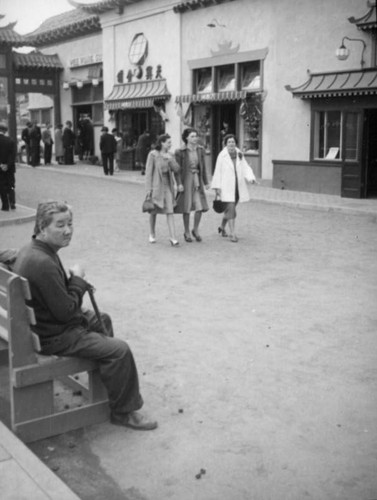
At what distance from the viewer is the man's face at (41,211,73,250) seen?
3.96 metres

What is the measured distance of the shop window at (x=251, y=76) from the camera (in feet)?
68.1

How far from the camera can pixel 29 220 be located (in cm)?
1321

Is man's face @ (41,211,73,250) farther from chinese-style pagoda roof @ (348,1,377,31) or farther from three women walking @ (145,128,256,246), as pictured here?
chinese-style pagoda roof @ (348,1,377,31)

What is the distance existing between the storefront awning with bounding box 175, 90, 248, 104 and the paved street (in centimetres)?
1079

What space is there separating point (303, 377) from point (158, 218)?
371 inches

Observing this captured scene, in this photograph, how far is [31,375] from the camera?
3838mm

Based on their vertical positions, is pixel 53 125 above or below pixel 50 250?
above

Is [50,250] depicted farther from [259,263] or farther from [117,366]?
[259,263]

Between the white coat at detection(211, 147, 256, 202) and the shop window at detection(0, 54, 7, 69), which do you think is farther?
the shop window at detection(0, 54, 7, 69)

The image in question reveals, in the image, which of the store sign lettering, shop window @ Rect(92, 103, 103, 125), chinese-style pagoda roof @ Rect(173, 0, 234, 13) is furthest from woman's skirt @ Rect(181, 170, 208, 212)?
the store sign lettering

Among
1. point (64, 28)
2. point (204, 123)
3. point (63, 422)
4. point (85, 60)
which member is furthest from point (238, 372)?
point (64, 28)

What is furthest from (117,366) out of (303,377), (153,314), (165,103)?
(165,103)

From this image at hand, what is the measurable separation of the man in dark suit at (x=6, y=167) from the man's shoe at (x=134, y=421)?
33.5 feet

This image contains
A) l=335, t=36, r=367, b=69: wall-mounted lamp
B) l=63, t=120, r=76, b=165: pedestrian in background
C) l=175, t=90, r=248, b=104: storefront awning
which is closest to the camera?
l=335, t=36, r=367, b=69: wall-mounted lamp
